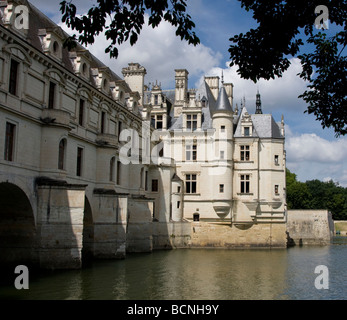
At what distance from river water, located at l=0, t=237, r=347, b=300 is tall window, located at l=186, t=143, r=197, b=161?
13.8 meters

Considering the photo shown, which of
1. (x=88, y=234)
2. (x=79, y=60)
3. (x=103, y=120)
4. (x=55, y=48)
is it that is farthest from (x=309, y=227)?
(x=55, y=48)

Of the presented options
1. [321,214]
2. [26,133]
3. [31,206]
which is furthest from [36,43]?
[321,214]

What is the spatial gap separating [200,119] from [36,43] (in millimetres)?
20876

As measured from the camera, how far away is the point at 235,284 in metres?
18.4

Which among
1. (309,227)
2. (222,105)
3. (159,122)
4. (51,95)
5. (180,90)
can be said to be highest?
(180,90)

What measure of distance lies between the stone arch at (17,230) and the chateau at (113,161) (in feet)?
0.14

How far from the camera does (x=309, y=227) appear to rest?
4500 centimetres

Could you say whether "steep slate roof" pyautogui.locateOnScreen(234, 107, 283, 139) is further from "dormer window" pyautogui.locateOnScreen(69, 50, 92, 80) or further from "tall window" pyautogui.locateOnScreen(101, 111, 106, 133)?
"dormer window" pyautogui.locateOnScreen(69, 50, 92, 80)

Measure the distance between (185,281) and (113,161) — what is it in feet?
39.1

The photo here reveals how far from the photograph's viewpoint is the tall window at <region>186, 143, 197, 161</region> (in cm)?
3966

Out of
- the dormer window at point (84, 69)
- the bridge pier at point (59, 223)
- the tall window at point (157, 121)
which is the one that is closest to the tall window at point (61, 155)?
the bridge pier at point (59, 223)

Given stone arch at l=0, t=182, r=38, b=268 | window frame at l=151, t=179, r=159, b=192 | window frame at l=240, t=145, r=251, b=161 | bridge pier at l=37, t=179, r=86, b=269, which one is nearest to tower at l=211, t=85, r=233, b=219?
window frame at l=240, t=145, r=251, b=161

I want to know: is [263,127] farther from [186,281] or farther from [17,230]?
[17,230]

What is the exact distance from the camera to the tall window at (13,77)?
1873 centimetres
